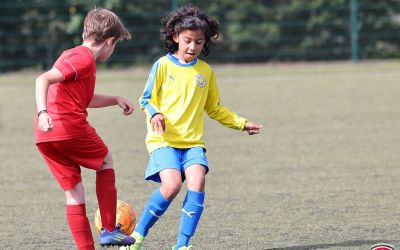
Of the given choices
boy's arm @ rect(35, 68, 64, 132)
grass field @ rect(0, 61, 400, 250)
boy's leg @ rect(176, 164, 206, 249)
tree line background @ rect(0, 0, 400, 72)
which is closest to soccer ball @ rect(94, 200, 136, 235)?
grass field @ rect(0, 61, 400, 250)

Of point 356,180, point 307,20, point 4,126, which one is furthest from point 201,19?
point 307,20

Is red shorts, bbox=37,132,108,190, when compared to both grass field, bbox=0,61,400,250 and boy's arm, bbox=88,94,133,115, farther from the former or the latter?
grass field, bbox=0,61,400,250

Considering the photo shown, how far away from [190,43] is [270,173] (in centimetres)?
306

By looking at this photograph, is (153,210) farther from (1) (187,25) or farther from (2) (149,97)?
(1) (187,25)

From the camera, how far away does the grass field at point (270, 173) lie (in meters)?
6.32

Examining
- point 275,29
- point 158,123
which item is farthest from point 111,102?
point 275,29

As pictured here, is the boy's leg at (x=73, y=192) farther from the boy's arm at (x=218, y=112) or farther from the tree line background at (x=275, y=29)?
the tree line background at (x=275, y=29)

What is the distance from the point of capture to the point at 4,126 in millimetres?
12523

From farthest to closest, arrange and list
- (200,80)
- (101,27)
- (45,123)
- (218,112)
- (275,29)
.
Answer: (275,29) < (218,112) < (200,80) < (101,27) < (45,123)

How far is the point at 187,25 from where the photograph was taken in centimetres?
588

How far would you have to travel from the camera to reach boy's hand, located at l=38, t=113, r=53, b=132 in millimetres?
4883

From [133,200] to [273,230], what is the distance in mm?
1584

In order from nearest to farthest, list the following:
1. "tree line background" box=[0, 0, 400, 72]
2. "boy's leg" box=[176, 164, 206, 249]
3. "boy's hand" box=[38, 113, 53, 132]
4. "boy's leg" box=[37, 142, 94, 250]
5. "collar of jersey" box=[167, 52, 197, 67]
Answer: "boy's hand" box=[38, 113, 53, 132]
"boy's leg" box=[37, 142, 94, 250]
"boy's leg" box=[176, 164, 206, 249]
"collar of jersey" box=[167, 52, 197, 67]
"tree line background" box=[0, 0, 400, 72]

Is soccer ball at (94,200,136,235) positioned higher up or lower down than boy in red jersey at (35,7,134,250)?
lower down
